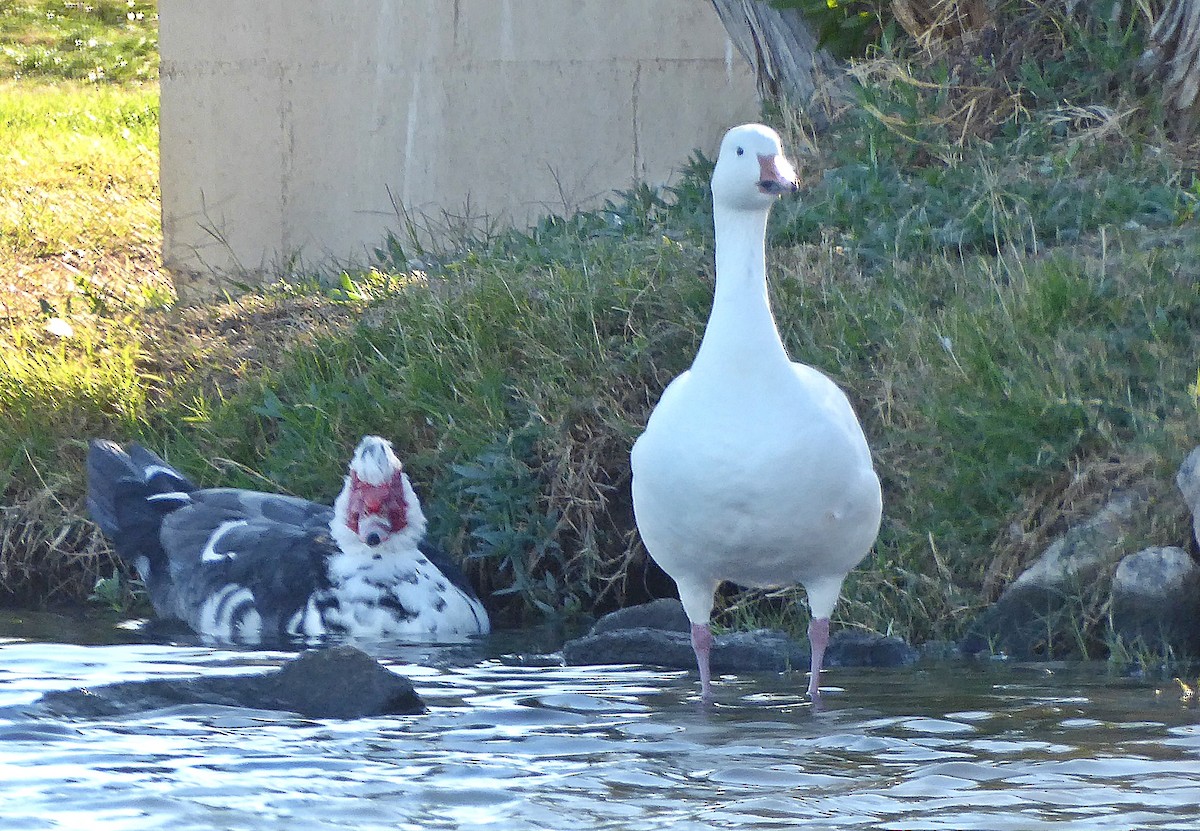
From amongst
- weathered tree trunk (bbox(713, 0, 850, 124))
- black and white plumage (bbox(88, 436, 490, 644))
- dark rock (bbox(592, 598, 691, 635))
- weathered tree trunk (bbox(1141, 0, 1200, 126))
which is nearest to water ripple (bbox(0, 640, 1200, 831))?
dark rock (bbox(592, 598, 691, 635))

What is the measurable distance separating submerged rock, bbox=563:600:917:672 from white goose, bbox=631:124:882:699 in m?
0.38

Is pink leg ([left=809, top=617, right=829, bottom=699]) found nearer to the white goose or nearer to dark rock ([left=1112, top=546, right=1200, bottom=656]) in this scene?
the white goose

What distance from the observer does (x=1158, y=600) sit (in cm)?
534

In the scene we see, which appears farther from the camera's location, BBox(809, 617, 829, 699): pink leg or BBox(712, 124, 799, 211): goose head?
BBox(809, 617, 829, 699): pink leg

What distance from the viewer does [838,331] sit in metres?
6.84

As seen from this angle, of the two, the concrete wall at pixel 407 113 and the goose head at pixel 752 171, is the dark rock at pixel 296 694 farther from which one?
the concrete wall at pixel 407 113

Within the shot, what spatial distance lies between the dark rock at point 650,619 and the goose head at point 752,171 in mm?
1548

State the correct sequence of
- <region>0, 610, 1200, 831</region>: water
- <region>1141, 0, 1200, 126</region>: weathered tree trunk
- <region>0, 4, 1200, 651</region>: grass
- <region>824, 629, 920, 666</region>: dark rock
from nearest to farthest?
<region>0, 610, 1200, 831</region>: water
<region>824, 629, 920, 666</region>: dark rock
<region>0, 4, 1200, 651</region>: grass
<region>1141, 0, 1200, 126</region>: weathered tree trunk

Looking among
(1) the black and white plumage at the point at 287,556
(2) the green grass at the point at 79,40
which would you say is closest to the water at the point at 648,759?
(1) the black and white plumage at the point at 287,556

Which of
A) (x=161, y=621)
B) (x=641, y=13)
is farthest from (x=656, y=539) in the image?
(x=641, y=13)

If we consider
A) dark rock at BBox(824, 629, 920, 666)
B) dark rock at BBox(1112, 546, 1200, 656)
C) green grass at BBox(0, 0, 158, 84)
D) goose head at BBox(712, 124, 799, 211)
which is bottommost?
dark rock at BBox(824, 629, 920, 666)

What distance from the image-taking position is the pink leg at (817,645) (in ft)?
16.9

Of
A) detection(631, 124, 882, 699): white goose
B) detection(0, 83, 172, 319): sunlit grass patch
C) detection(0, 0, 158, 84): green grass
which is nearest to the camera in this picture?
detection(631, 124, 882, 699): white goose

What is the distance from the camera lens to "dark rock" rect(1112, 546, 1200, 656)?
534 centimetres
